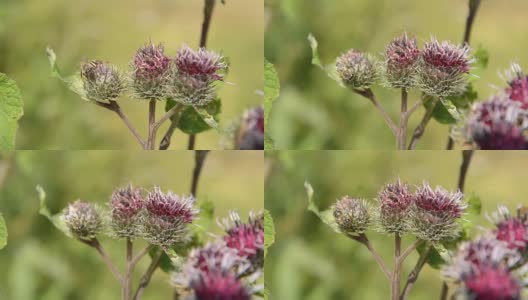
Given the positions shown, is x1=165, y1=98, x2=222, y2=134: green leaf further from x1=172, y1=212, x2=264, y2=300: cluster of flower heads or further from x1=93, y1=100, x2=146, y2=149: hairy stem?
x1=172, y1=212, x2=264, y2=300: cluster of flower heads

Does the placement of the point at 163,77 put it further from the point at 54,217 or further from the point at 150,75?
the point at 54,217

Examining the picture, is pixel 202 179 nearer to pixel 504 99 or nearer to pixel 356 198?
pixel 356 198

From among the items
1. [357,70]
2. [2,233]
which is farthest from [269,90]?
[2,233]

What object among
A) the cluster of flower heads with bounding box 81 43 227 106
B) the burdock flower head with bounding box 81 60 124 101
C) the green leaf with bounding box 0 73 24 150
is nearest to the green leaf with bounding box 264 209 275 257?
the cluster of flower heads with bounding box 81 43 227 106

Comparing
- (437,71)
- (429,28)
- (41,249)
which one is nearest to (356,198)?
(437,71)

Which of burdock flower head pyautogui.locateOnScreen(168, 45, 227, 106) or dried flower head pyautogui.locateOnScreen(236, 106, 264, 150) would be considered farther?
dried flower head pyautogui.locateOnScreen(236, 106, 264, 150)

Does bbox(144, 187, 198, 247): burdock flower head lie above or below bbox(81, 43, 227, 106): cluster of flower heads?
below

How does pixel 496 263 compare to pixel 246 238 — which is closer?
pixel 496 263
